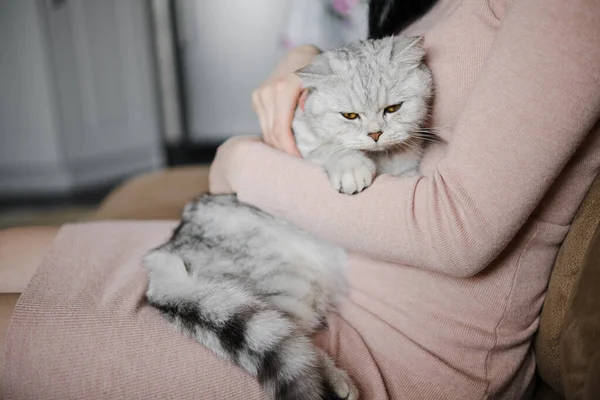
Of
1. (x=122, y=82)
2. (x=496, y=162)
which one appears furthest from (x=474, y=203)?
(x=122, y=82)

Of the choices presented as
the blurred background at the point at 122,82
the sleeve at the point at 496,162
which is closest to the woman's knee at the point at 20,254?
the sleeve at the point at 496,162

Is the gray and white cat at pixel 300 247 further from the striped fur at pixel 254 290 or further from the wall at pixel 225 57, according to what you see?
the wall at pixel 225 57

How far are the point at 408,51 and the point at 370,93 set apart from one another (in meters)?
0.12

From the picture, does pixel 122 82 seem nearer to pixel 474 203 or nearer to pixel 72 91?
pixel 72 91

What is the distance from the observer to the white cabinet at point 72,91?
3.16 meters

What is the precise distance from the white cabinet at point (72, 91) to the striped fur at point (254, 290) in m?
2.54

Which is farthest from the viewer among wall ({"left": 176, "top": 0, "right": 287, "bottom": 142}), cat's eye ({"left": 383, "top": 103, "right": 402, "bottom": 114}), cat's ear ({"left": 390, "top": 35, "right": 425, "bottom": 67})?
wall ({"left": 176, "top": 0, "right": 287, "bottom": 142})

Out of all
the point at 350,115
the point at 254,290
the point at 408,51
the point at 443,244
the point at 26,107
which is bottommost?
the point at 26,107

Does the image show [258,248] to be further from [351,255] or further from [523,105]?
[523,105]

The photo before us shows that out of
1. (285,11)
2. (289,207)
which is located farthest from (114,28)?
(289,207)

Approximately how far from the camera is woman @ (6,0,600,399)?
2.23 feet

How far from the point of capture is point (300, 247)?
1.06 metres

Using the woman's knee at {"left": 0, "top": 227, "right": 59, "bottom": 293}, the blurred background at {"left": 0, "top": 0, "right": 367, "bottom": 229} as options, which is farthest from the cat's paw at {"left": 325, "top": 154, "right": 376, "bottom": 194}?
the blurred background at {"left": 0, "top": 0, "right": 367, "bottom": 229}

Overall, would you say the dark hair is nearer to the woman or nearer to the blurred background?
the woman
